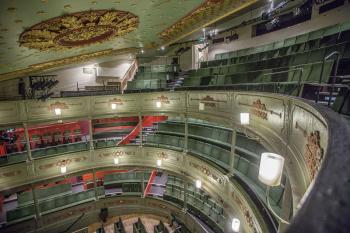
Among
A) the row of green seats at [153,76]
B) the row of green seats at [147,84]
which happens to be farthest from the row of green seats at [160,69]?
the row of green seats at [147,84]

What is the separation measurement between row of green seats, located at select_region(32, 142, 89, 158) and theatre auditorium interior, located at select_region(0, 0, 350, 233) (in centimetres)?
5

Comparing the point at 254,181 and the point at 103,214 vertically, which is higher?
the point at 254,181

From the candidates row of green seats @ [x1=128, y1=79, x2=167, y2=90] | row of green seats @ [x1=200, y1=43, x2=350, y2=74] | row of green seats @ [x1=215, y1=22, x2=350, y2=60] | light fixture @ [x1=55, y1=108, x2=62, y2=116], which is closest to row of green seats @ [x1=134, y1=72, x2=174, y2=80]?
row of green seats @ [x1=128, y1=79, x2=167, y2=90]

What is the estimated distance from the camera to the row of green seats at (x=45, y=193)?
1043cm

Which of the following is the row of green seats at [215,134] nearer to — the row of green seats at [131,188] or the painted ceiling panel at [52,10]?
the row of green seats at [131,188]

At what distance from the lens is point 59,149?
1011 cm

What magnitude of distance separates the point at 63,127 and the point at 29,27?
10.1 m

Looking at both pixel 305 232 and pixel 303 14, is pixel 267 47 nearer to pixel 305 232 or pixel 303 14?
pixel 303 14

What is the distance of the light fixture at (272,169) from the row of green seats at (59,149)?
10.2 m

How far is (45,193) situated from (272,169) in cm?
1261

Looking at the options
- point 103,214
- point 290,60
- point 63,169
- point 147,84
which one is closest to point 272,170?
point 290,60

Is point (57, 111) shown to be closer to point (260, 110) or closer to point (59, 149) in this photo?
point (59, 149)

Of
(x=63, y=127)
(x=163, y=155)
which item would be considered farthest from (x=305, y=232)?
(x=63, y=127)

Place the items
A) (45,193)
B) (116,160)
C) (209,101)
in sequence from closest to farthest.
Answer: (209,101) → (116,160) → (45,193)
